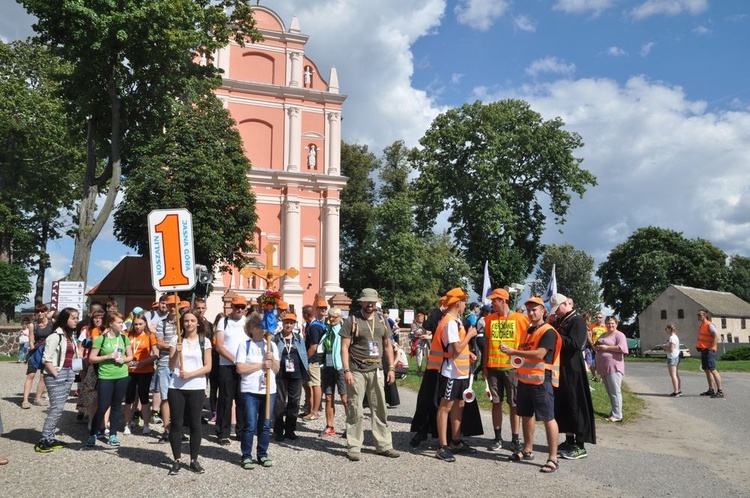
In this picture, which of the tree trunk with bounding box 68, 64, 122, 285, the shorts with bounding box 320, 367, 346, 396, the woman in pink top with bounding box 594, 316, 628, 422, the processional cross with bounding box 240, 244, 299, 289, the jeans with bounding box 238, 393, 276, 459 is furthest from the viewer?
the processional cross with bounding box 240, 244, 299, 289

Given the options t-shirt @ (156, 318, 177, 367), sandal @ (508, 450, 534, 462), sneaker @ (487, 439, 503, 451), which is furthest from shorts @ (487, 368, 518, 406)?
t-shirt @ (156, 318, 177, 367)

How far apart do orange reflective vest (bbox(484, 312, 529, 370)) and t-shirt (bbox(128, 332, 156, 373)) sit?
15.1 ft

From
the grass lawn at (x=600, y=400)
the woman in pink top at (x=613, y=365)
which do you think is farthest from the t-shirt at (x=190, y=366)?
the woman in pink top at (x=613, y=365)

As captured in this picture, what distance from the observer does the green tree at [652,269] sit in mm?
58438

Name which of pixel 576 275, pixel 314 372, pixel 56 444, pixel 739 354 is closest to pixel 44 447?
pixel 56 444

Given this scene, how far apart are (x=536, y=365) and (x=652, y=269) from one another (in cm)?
5614

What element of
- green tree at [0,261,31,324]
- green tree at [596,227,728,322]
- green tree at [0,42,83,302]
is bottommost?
green tree at [0,261,31,324]

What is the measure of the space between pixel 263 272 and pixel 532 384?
2300 centimetres

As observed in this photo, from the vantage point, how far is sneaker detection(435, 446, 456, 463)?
294 inches

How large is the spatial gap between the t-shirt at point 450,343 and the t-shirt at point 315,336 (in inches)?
108

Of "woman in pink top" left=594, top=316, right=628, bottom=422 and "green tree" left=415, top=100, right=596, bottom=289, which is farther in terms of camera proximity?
"green tree" left=415, top=100, right=596, bottom=289

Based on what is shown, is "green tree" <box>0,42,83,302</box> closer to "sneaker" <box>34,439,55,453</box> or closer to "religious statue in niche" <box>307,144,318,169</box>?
"religious statue in niche" <box>307,144,318,169</box>

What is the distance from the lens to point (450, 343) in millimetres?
7656

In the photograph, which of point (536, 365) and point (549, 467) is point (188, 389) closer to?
point (536, 365)
